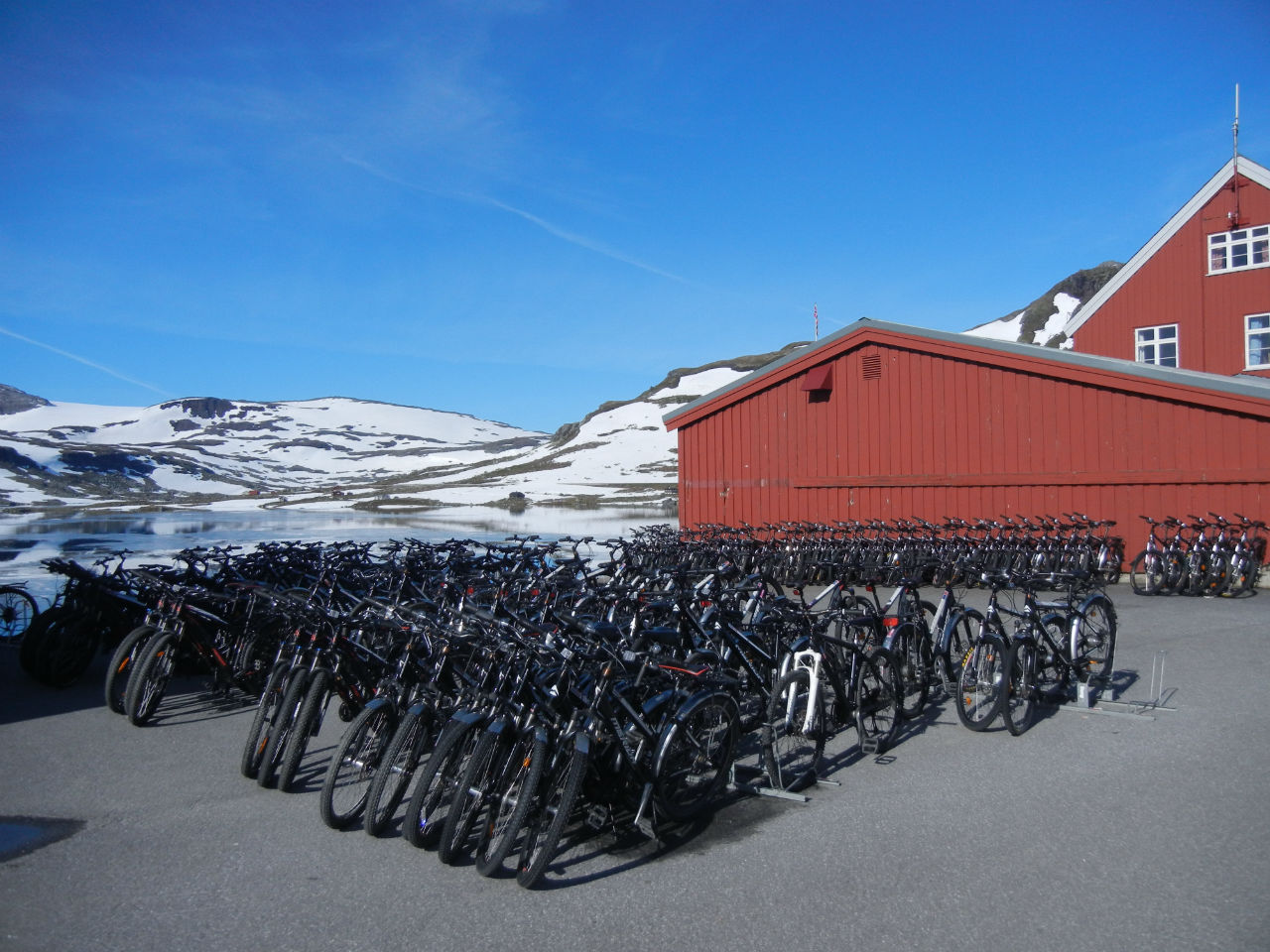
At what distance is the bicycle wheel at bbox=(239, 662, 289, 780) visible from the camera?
5035 millimetres

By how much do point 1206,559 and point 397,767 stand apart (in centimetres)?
1151

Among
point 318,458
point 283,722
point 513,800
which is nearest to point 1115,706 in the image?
point 513,800

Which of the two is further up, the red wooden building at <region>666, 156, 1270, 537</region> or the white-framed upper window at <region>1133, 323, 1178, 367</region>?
the white-framed upper window at <region>1133, 323, 1178, 367</region>

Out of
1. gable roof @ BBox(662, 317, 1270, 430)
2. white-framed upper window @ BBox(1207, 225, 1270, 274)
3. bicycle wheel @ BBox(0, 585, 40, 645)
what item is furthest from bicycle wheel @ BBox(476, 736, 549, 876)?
white-framed upper window @ BBox(1207, 225, 1270, 274)

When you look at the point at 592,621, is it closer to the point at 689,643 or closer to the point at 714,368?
the point at 689,643

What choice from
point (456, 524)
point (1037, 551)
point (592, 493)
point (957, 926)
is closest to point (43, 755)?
point (957, 926)

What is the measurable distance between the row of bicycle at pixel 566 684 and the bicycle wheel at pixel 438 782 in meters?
0.01

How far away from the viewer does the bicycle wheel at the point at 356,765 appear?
14.1 feet

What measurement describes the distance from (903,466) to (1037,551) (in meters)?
3.13

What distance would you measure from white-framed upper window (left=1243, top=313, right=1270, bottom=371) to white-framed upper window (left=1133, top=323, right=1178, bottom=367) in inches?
59.3

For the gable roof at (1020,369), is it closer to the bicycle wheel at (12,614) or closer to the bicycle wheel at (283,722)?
the bicycle wheel at (12,614)

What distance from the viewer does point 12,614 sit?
8.58 m

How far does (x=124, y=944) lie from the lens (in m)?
3.29

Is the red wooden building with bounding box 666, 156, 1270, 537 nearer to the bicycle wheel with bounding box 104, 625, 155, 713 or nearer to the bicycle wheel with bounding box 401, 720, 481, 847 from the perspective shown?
the bicycle wheel with bounding box 104, 625, 155, 713
